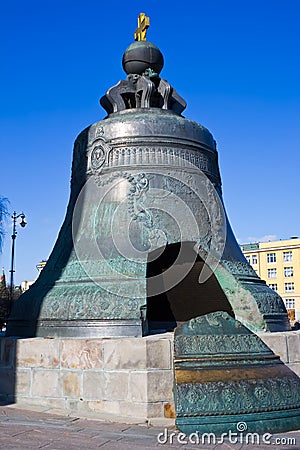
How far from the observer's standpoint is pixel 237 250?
6574mm

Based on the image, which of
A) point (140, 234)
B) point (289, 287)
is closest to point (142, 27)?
point (140, 234)

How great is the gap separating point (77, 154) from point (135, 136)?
105 cm

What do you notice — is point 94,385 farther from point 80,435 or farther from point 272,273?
point 272,273

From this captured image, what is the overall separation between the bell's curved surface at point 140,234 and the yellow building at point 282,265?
4174cm

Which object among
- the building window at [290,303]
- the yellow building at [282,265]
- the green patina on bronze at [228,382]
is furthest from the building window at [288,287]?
the green patina on bronze at [228,382]

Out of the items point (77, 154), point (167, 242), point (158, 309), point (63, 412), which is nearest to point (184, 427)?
point (63, 412)

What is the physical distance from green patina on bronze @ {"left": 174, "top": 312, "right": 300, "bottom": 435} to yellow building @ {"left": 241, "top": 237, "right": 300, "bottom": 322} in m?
43.7

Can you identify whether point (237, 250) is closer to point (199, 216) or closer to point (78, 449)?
point (199, 216)

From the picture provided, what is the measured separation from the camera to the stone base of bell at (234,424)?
13.3 feet

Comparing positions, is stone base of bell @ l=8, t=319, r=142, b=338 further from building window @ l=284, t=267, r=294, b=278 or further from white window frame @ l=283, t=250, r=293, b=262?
building window @ l=284, t=267, r=294, b=278

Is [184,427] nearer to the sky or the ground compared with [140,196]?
nearer to the ground

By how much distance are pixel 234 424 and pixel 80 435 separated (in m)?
1.21

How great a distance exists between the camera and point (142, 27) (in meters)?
7.44

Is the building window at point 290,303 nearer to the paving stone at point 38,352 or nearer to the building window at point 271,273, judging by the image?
the building window at point 271,273
